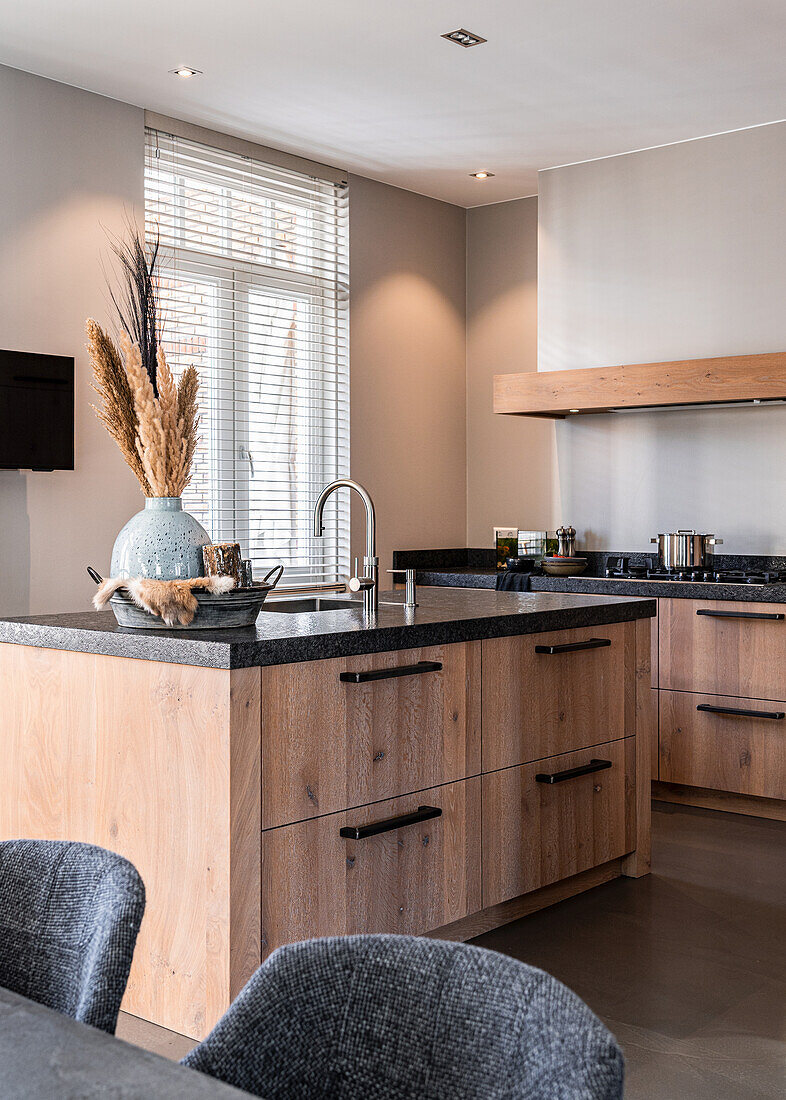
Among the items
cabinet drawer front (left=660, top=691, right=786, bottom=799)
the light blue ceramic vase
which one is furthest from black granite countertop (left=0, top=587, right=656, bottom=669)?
cabinet drawer front (left=660, top=691, right=786, bottom=799)

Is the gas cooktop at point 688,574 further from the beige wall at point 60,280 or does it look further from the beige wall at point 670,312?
the beige wall at point 60,280

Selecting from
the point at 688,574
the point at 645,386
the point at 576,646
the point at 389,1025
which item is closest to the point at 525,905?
the point at 576,646

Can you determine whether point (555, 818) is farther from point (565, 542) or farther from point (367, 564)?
point (565, 542)

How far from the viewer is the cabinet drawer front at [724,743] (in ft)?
13.5

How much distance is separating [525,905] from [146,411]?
66.6 inches

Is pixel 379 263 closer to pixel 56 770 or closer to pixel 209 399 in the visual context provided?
pixel 209 399

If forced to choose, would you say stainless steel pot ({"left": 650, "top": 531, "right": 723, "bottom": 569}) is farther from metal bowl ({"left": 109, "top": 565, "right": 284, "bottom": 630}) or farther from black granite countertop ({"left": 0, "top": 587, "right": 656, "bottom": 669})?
metal bowl ({"left": 109, "top": 565, "right": 284, "bottom": 630})

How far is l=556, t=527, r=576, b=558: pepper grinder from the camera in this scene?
5387 millimetres

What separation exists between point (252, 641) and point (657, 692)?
8.74 feet

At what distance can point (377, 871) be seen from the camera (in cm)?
242

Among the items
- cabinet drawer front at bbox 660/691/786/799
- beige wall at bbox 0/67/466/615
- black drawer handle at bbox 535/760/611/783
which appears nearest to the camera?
black drawer handle at bbox 535/760/611/783

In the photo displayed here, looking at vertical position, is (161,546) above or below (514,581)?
above

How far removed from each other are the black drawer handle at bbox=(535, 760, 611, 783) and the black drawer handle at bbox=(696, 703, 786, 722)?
3.90 ft

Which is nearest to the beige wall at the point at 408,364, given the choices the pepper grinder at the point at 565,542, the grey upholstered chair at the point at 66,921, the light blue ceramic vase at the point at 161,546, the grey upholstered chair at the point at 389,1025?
the pepper grinder at the point at 565,542
